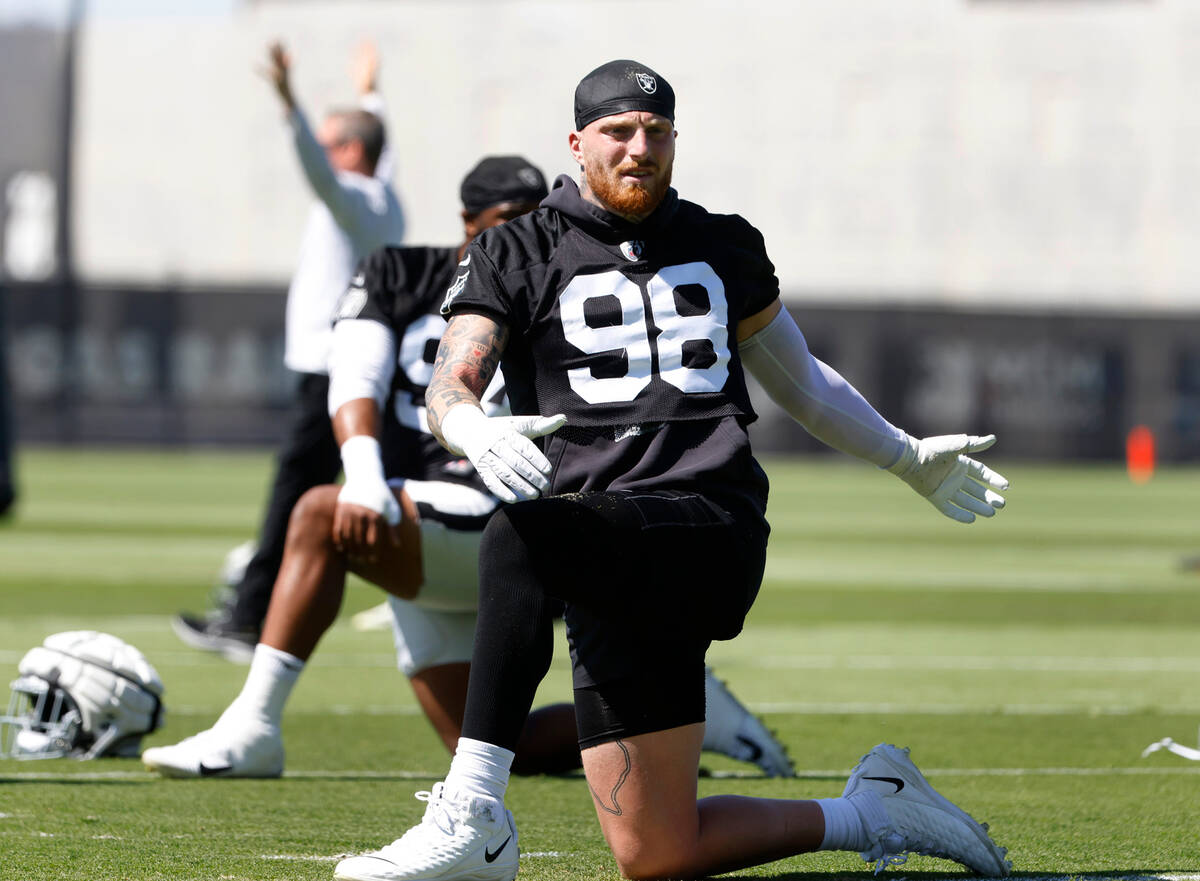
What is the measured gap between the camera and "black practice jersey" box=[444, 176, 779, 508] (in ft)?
12.3

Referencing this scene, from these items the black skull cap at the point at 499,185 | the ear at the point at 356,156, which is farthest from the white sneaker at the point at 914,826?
the ear at the point at 356,156

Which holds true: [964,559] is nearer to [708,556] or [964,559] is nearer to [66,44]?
[708,556]

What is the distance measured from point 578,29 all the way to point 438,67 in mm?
3264

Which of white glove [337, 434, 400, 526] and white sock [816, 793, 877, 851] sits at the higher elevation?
white glove [337, 434, 400, 526]

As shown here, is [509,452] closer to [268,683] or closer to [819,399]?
[819,399]

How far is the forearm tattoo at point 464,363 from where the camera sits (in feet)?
11.7

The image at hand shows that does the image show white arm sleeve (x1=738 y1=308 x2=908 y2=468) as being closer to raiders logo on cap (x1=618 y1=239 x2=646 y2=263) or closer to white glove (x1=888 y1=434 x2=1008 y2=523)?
white glove (x1=888 y1=434 x2=1008 y2=523)

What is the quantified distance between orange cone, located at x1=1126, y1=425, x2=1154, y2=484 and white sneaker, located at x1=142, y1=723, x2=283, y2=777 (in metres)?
28.1

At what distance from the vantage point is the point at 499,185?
18.0ft

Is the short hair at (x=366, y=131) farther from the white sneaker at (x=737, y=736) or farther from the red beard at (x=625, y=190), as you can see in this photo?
the red beard at (x=625, y=190)

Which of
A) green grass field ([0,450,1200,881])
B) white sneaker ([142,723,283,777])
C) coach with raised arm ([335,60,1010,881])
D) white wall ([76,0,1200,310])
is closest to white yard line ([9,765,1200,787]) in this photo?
green grass field ([0,450,1200,881])

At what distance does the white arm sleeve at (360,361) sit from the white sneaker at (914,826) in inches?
75.4

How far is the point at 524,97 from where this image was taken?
42.7 m

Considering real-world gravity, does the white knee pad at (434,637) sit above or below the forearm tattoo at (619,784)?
below
